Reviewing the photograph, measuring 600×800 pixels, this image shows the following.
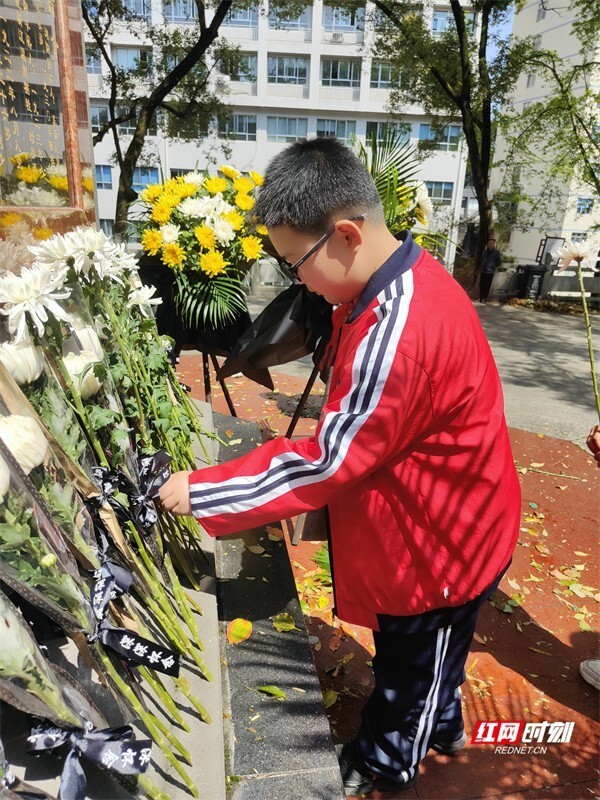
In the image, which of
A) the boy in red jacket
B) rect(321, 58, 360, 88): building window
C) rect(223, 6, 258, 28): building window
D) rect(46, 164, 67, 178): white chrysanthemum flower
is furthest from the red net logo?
rect(223, 6, 258, 28): building window

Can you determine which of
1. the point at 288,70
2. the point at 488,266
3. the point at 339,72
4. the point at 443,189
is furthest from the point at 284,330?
the point at 288,70

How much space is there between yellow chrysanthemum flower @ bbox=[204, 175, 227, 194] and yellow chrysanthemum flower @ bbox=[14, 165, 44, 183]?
0.98 metres

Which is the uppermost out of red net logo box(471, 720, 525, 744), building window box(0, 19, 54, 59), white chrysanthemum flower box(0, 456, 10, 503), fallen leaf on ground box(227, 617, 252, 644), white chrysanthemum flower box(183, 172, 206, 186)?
building window box(0, 19, 54, 59)

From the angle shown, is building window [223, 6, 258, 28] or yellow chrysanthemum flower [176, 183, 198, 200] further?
building window [223, 6, 258, 28]

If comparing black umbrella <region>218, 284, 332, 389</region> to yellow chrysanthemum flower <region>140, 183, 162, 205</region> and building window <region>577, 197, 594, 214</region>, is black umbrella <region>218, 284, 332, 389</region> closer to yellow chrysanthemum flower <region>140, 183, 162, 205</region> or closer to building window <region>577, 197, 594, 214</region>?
yellow chrysanthemum flower <region>140, 183, 162, 205</region>

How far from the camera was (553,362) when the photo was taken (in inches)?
371

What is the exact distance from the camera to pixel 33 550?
42.6 inches

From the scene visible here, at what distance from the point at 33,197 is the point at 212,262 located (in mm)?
977

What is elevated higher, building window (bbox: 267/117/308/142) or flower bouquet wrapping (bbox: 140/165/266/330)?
building window (bbox: 267/117/308/142)

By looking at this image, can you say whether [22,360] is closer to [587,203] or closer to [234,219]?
[234,219]

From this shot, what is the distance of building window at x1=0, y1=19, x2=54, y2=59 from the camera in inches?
79.6

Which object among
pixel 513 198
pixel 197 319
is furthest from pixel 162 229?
pixel 513 198

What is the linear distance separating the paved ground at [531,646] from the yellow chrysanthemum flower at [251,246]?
190 cm

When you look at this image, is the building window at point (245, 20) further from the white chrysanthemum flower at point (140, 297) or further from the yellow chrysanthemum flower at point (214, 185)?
the white chrysanthemum flower at point (140, 297)
